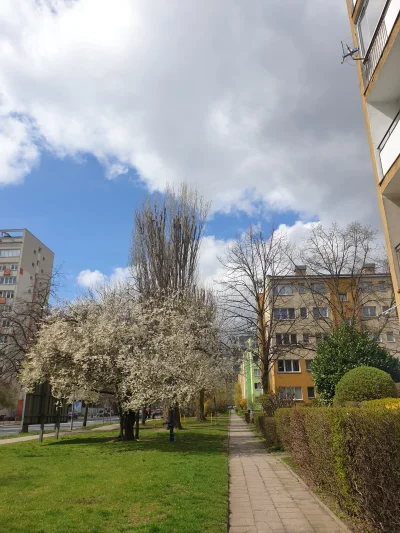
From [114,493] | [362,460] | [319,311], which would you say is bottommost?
[114,493]

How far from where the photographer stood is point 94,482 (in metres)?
8.11

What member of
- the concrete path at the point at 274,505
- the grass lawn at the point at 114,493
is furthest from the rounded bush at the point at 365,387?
the grass lawn at the point at 114,493

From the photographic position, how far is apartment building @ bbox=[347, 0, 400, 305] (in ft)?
30.8

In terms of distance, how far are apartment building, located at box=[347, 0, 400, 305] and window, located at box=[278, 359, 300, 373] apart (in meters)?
35.3

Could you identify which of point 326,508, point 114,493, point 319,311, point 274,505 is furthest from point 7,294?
point 326,508

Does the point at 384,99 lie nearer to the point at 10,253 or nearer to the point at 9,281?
the point at 9,281

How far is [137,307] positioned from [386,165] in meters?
11.2

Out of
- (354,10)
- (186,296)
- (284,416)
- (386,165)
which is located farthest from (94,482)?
(186,296)

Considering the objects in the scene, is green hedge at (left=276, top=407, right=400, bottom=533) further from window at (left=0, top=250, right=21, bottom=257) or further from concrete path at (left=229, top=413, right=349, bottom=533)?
window at (left=0, top=250, right=21, bottom=257)

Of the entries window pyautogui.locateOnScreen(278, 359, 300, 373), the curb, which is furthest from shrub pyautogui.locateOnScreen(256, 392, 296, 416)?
window pyautogui.locateOnScreen(278, 359, 300, 373)

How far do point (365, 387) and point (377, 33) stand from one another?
878 centimetres

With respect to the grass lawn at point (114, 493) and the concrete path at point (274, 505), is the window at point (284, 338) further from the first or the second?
the concrete path at point (274, 505)

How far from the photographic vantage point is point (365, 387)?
1047 centimetres

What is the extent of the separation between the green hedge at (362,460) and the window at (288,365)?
37876mm
